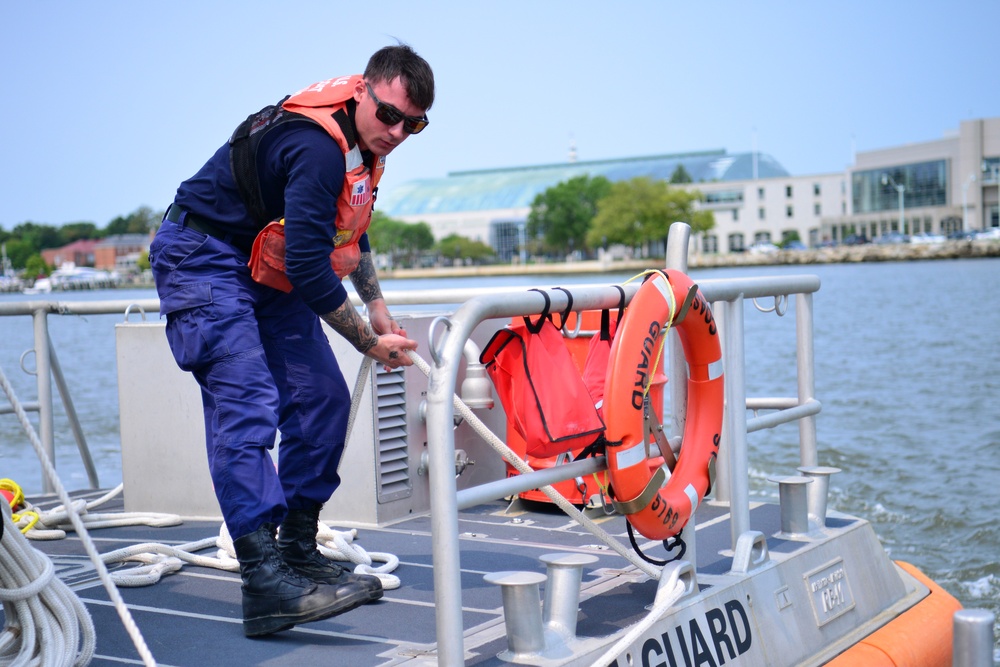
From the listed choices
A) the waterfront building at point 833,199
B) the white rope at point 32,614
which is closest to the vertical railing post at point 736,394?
the white rope at point 32,614

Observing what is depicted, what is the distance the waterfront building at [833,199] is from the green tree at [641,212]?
6.24 meters

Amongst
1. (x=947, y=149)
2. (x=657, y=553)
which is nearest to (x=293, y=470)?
(x=657, y=553)

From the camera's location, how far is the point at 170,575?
3809mm

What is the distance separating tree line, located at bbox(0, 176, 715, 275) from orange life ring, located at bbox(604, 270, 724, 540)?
89.6m

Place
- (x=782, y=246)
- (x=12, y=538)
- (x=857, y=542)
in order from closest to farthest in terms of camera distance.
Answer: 1. (x=12, y=538)
2. (x=857, y=542)
3. (x=782, y=246)

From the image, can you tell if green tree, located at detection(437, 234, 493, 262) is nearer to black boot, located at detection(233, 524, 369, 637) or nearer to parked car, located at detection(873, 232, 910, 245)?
parked car, located at detection(873, 232, 910, 245)

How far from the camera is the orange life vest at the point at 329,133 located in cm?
292

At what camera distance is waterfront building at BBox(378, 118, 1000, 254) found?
96500 millimetres

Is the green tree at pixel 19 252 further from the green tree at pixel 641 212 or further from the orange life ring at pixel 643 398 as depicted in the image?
the orange life ring at pixel 643 398

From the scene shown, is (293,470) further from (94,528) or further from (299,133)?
(94,528)

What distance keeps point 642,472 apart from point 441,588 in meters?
0.79

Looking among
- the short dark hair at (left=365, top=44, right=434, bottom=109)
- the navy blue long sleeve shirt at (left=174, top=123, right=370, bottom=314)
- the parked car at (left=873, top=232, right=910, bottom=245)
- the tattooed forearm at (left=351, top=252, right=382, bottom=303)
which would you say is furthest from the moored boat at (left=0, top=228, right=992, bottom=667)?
the parked car at (left=873, top=232, right=910, bottom=245)

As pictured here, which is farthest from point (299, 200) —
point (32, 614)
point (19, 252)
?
point (19, 252)

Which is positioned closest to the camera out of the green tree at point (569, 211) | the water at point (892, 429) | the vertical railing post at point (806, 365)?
the vertical railing post at point (806, 365)
